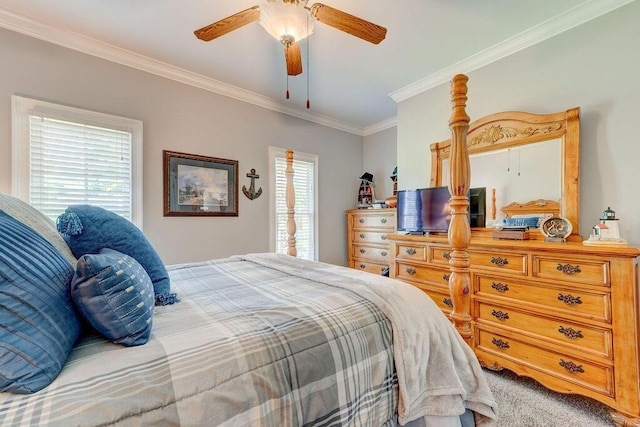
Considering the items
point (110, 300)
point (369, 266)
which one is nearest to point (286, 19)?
point (110, 300)

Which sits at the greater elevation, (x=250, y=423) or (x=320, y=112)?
(x=320, y=112)

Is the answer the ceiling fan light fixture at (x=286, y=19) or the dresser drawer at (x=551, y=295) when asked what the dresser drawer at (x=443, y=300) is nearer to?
the dresser drawer at (x=551, y=295)

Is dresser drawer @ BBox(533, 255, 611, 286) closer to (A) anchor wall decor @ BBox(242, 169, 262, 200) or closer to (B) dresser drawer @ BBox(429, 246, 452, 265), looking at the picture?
(B) dresser drawer @ BBox(429, 246, 452, 265)

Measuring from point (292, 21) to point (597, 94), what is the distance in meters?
2.24

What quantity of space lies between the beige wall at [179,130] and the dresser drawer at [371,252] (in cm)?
35

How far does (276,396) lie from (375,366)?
1.19ft

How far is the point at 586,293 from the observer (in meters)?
1.55

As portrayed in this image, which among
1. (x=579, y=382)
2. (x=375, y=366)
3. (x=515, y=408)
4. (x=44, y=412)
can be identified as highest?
(x=44, y=412)

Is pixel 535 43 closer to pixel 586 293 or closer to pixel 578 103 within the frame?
pixel 578 103

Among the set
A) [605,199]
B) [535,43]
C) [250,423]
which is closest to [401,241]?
[605,199]

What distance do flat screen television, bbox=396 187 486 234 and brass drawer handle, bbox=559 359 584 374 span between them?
3.78 feet

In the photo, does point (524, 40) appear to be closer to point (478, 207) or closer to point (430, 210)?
point (478, 207)

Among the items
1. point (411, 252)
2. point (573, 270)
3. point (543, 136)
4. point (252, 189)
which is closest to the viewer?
point (573, 270)

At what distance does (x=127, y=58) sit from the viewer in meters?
2.45
